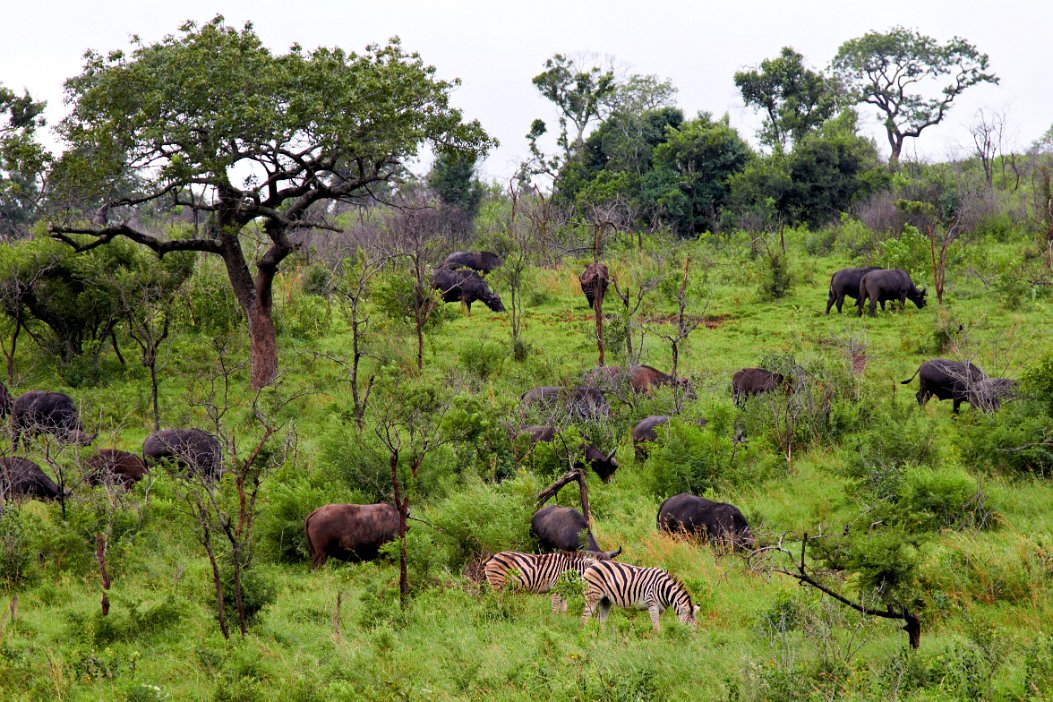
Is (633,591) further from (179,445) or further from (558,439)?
(179,445)

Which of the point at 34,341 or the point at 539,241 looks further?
the point at 539,241

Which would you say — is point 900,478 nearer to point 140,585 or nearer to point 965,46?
point 140,585

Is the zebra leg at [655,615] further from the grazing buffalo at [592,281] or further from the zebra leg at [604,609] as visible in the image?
the grazing buffalo at [592,281]

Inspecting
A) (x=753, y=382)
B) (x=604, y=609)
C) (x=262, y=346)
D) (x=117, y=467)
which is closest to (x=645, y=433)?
(x=753, y=382)

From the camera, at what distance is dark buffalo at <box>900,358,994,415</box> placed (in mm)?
14047

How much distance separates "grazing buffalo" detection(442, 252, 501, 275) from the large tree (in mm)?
9012

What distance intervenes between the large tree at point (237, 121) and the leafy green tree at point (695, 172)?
16.7 metres

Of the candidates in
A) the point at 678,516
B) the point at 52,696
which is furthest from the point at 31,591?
the point at 678,516

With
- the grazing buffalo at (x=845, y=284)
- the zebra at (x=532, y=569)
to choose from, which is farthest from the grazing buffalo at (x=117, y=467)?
the grazing buffalo at (x=845, y=284)

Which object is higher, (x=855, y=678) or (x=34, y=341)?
(x=34, y=341)

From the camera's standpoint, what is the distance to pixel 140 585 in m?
10.1

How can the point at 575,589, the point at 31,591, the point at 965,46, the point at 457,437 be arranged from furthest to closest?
the point at 965,46 < the point at 457,437 < the point at 31,591 < the point at 575,589

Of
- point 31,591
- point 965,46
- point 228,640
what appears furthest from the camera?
point 965,46

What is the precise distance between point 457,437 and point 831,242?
20956 millimetres
